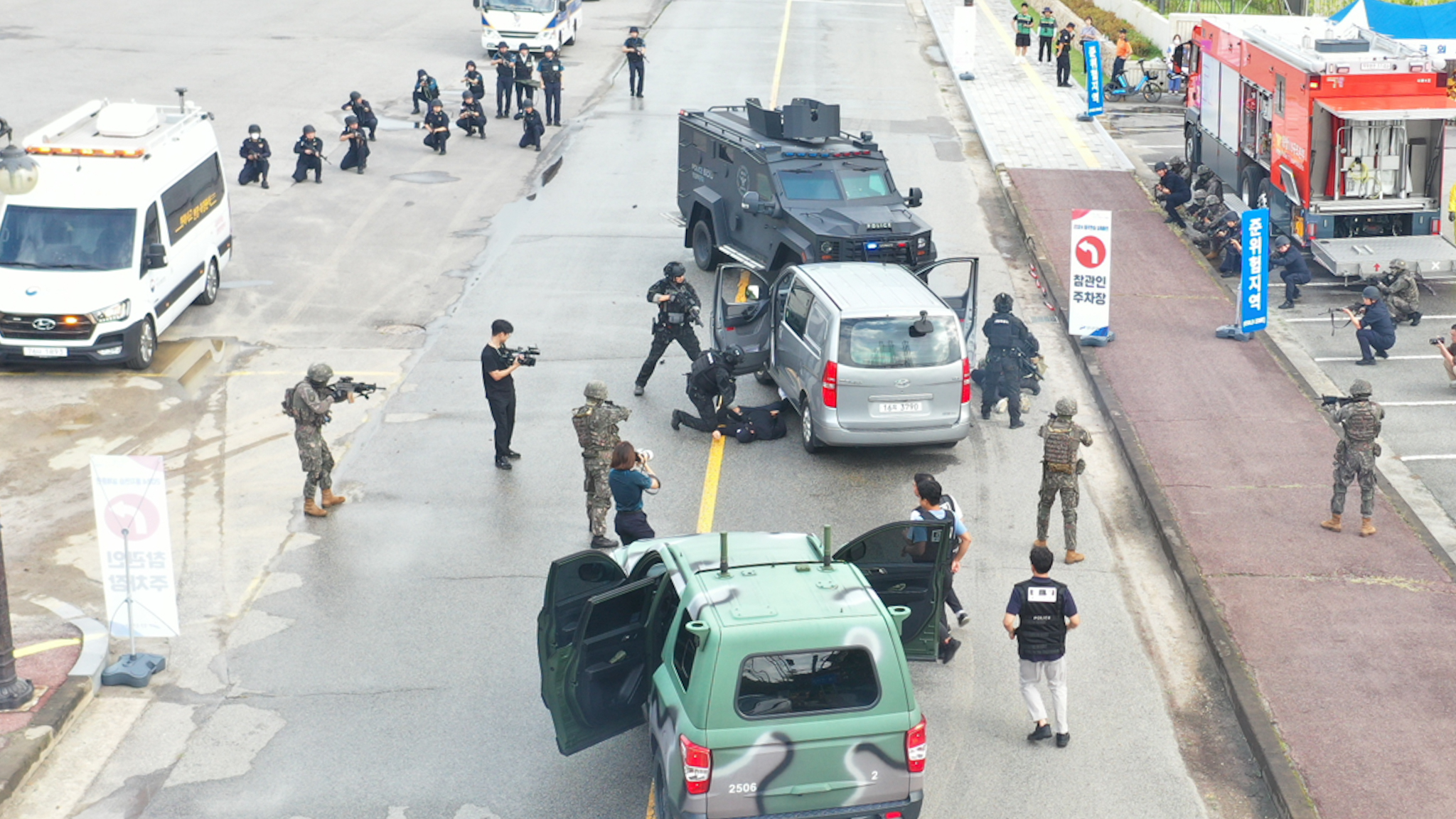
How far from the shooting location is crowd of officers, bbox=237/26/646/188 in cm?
2679

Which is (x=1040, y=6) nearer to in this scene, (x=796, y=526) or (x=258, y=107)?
(x=258, y=107)

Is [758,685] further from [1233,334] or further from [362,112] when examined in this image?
[362,112]

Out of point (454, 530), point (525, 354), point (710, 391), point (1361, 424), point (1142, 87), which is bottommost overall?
point (454, 530)

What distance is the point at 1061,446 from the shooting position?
42.5 ft

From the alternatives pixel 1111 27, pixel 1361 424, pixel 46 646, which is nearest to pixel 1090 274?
pixel 1361 424

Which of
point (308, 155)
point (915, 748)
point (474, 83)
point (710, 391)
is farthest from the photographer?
point (474, 83)

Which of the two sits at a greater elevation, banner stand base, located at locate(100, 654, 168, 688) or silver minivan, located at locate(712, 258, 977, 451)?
silver minivan, located at locate(712, 258, 977, 451)

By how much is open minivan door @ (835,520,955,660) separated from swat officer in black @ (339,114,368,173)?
1997 cm

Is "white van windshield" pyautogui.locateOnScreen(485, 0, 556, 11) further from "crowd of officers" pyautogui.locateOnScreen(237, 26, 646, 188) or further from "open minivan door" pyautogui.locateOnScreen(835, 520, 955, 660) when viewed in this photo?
"open minivan door" pyautogui.locateOnScreen(835, 520, 955, 660)

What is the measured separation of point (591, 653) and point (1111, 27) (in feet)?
124

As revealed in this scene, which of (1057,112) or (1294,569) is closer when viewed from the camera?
(1294,569)

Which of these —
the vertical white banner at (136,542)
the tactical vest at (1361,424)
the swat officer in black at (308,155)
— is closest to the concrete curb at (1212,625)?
the tactical vest at (1361,424)

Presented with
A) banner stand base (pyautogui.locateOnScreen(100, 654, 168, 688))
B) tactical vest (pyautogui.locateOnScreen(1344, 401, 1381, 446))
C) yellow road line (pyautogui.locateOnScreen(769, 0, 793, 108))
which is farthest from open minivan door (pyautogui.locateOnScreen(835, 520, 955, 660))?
yellow road line (pyautogui.locateOnScreen(769, 0, 793, 108))

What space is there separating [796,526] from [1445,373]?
9.43m
